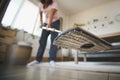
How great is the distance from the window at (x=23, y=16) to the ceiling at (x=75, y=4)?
1.04 metres

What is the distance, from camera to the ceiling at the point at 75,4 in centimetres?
375

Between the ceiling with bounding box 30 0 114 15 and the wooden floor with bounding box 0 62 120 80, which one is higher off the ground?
the ceiling with bounding box 30 0 114 15

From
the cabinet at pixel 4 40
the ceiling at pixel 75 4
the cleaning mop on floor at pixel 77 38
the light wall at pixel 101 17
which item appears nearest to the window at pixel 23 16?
the cabinet at pixel 4 40

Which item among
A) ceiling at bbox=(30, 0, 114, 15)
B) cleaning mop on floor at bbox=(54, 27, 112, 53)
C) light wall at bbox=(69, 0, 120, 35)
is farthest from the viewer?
ceiling at bbox=(30, 0, 114, 15)

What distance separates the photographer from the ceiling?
3.75 metres

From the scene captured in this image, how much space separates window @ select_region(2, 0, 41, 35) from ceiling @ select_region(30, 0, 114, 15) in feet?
3.40

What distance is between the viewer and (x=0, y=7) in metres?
0.46

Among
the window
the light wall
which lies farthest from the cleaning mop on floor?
the light wall

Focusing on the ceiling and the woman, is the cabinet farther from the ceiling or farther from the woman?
the ceiling

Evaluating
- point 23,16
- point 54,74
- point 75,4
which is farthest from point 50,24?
point 75,4

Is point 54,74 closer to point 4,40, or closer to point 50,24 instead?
A: point 50,24

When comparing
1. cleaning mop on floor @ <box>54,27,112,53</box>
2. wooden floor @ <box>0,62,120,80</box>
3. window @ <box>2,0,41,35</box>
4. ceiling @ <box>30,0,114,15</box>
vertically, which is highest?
ceiling @ <box>30,0,114,15</box>

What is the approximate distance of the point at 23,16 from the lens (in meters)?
2.93

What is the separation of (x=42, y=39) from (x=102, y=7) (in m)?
3.01
